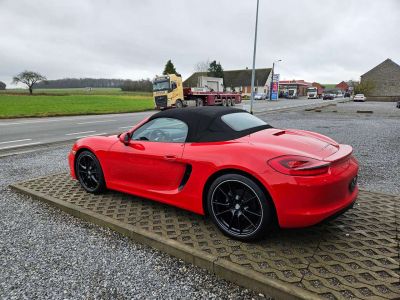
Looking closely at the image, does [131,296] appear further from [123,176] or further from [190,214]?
[123,176]

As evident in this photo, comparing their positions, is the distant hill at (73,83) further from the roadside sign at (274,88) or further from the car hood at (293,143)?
the car hood at (293,143)

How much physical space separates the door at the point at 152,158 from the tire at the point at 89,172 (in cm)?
28

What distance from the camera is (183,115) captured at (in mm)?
3510

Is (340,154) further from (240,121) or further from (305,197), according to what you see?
(240,121)

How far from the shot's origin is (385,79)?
220 ft

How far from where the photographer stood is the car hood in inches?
109

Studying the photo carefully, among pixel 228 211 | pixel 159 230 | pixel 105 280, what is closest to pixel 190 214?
pixel 159 230

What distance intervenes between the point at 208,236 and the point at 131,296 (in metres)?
0.96

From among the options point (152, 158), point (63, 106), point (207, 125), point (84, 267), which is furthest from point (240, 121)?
point (63, 106)

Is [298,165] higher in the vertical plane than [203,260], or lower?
higher

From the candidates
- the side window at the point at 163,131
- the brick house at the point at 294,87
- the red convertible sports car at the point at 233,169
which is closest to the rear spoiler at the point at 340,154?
the red convertible sports car at the point at 233,169

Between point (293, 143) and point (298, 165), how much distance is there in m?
0.50

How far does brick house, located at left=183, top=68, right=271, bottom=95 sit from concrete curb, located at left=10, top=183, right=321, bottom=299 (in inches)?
3026

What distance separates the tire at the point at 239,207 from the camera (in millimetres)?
2678
